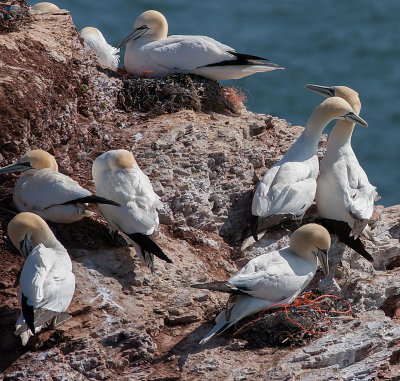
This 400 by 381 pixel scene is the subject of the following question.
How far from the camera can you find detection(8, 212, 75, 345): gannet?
571 centimetres

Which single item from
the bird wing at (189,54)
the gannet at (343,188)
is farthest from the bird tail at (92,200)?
the bird wing at (189,54)

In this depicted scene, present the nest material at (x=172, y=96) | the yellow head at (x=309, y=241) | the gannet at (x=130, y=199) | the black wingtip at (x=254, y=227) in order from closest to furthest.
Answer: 1. the gannet at (x=130, y=199)
2. the yellow head at (x=309, y=241)
3. the black wingtip at (x=254, y=227)
4. the nest material at (x=172, y=96)

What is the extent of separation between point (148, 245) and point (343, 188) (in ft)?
6.13

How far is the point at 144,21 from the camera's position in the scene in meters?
9.29

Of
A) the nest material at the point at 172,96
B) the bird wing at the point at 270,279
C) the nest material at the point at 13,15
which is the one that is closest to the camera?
the bird wing at the point at 270,279

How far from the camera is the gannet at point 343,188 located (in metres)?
7.38

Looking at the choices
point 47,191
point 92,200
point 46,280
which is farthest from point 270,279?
point 47,191

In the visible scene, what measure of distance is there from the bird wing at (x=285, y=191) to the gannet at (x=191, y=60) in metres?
1.48

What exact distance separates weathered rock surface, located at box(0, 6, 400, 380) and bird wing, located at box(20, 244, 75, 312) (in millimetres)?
234

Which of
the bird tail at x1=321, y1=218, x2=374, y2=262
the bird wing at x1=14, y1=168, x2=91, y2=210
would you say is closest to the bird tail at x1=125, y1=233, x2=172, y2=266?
the bird wing at x1=14, y1=168, x2=91, y2=210

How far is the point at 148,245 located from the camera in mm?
6414

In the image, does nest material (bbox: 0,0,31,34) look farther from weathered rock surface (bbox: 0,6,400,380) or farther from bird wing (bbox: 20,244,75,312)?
bird wing (bbox: 20,244,75,312)

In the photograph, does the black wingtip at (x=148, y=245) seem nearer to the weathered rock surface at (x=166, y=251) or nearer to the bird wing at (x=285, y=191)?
the weathered rock surface at (x=166, y=251)

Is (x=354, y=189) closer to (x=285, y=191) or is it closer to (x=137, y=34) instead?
(x=285, y=191)
